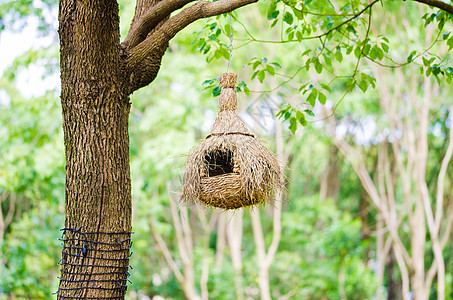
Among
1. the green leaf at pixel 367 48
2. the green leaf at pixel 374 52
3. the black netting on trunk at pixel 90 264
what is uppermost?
the green leaf at pixel 367 48

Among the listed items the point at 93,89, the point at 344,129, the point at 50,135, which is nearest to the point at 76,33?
the point at 93,89

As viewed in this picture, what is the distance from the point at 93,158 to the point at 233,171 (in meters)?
0.79

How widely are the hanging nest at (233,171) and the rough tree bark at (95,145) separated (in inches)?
18.1

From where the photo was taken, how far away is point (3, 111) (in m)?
11.4

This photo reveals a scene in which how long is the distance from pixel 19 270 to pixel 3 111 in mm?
4957

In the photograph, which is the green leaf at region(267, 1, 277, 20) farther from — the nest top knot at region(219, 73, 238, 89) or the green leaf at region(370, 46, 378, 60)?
the green leaf at region(370, 46, 378, 60)

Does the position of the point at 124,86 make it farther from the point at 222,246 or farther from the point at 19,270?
the point at 222,246

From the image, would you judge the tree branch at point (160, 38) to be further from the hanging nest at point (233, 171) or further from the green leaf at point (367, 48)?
the green leaf at point (367, 48)

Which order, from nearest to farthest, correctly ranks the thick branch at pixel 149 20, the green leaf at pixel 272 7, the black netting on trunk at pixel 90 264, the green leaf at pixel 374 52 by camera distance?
the black netting on trunk at pixel 90 264 < the thick branch at pixel 149 20 < the green leaf at pixel 272 7 < the green leaf at pixel 374 52

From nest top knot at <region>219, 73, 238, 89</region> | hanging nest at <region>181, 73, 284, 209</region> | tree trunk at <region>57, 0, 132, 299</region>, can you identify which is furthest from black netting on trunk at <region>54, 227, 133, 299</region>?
nest top knot at <region>219, 73, 238, 89</region>

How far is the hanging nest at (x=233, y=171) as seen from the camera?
8.92 ft

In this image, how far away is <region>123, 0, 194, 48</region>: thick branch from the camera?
2490 millimetres

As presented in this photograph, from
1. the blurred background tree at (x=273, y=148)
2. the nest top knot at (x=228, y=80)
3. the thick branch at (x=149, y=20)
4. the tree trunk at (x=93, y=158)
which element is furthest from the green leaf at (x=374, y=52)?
the blurred background tree at (x=273, y=148)

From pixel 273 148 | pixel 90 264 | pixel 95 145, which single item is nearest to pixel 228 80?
pixel 95 145
